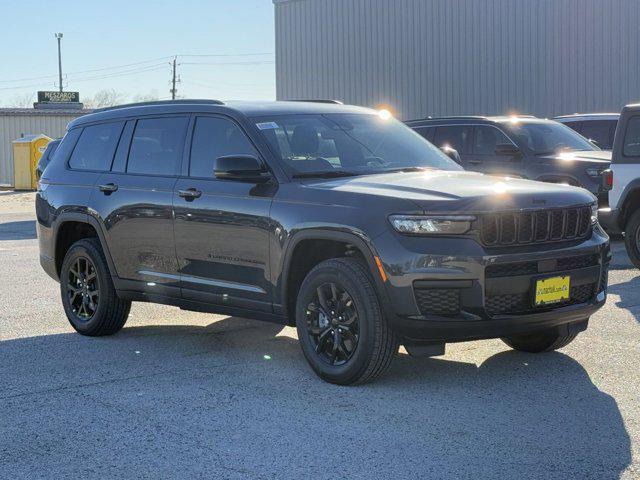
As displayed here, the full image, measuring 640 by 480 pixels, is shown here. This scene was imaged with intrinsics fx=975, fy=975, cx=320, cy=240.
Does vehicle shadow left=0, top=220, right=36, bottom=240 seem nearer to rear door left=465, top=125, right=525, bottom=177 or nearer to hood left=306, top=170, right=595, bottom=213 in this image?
rear door left=465, top=125, right=525, bottom=177

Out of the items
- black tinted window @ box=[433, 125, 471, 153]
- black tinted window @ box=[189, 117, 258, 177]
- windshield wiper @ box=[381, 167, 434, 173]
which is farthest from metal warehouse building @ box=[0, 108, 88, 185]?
windshield wiper @ box=[381, 167, 434, 173]

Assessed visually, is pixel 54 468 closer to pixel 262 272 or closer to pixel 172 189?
pixel 262 272

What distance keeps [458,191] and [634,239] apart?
574 centimetres

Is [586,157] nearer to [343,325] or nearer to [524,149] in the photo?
[524,149]

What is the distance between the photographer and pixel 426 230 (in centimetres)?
552

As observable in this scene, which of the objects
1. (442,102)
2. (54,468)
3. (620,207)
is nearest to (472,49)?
(442,102)

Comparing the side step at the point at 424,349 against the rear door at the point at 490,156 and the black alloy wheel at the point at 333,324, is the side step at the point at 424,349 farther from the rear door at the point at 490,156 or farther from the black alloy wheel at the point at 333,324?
the rear door at the point at 490,156

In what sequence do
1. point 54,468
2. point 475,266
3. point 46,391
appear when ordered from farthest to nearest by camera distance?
1. point 46,391
2. point 475,266
3. point 54,468

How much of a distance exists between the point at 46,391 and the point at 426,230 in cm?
253

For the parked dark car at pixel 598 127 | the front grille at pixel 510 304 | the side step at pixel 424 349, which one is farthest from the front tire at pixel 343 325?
the parked dark car at pixel 598 127

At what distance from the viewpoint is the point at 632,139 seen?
1089 cm

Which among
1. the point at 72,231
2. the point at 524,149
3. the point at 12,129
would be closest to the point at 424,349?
the point at 72,231

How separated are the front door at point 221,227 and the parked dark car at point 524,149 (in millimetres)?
7480

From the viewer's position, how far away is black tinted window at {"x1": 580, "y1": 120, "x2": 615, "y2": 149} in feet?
53.7
